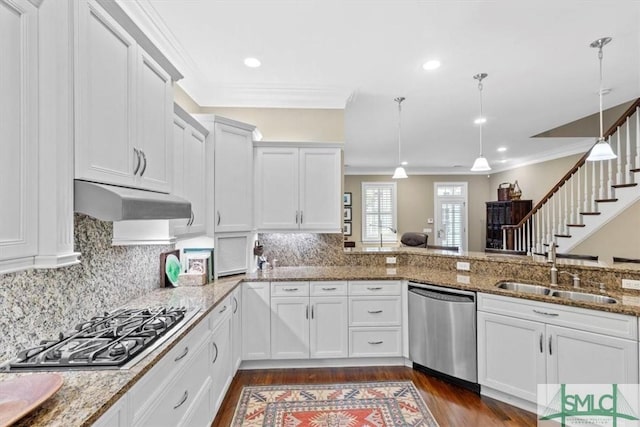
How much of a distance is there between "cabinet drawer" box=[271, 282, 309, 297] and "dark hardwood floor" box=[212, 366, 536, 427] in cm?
76

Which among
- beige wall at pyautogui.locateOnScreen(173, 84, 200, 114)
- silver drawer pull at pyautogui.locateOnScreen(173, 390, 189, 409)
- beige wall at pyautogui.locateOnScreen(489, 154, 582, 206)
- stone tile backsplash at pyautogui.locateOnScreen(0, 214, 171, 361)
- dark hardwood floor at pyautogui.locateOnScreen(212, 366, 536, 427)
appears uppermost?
beige wall at pyautogui.locateOnScreen(173, 84, 200, 114)

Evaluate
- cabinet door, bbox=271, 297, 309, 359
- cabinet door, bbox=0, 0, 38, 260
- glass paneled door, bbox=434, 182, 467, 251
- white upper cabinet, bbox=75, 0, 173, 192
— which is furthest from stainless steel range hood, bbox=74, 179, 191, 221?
glass paneled door, bbox=434, 182, 467, 251

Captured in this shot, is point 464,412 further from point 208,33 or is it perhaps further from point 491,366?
point 208,33

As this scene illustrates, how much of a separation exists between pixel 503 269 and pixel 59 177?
3.42 metres

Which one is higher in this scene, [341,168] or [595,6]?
[595,6]

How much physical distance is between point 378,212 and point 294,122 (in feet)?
19.8

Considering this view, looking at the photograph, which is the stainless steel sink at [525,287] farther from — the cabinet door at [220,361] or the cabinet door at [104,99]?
the cabinet door at [104,99]

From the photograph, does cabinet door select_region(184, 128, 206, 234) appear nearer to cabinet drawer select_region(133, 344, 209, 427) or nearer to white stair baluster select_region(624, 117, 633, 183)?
cabinet drawer select_region(133, 344, 209, 427)

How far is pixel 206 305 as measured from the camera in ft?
6.91

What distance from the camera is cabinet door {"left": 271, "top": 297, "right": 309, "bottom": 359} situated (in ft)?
9.93

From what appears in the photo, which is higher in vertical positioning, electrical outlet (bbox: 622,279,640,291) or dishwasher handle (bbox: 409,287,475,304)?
electrical outlet (bbox: 622,279,640,291)

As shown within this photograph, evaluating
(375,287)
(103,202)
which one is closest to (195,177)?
(103,202)

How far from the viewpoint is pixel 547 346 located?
2.22 meters

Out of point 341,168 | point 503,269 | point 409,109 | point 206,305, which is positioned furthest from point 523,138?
point 206,305
